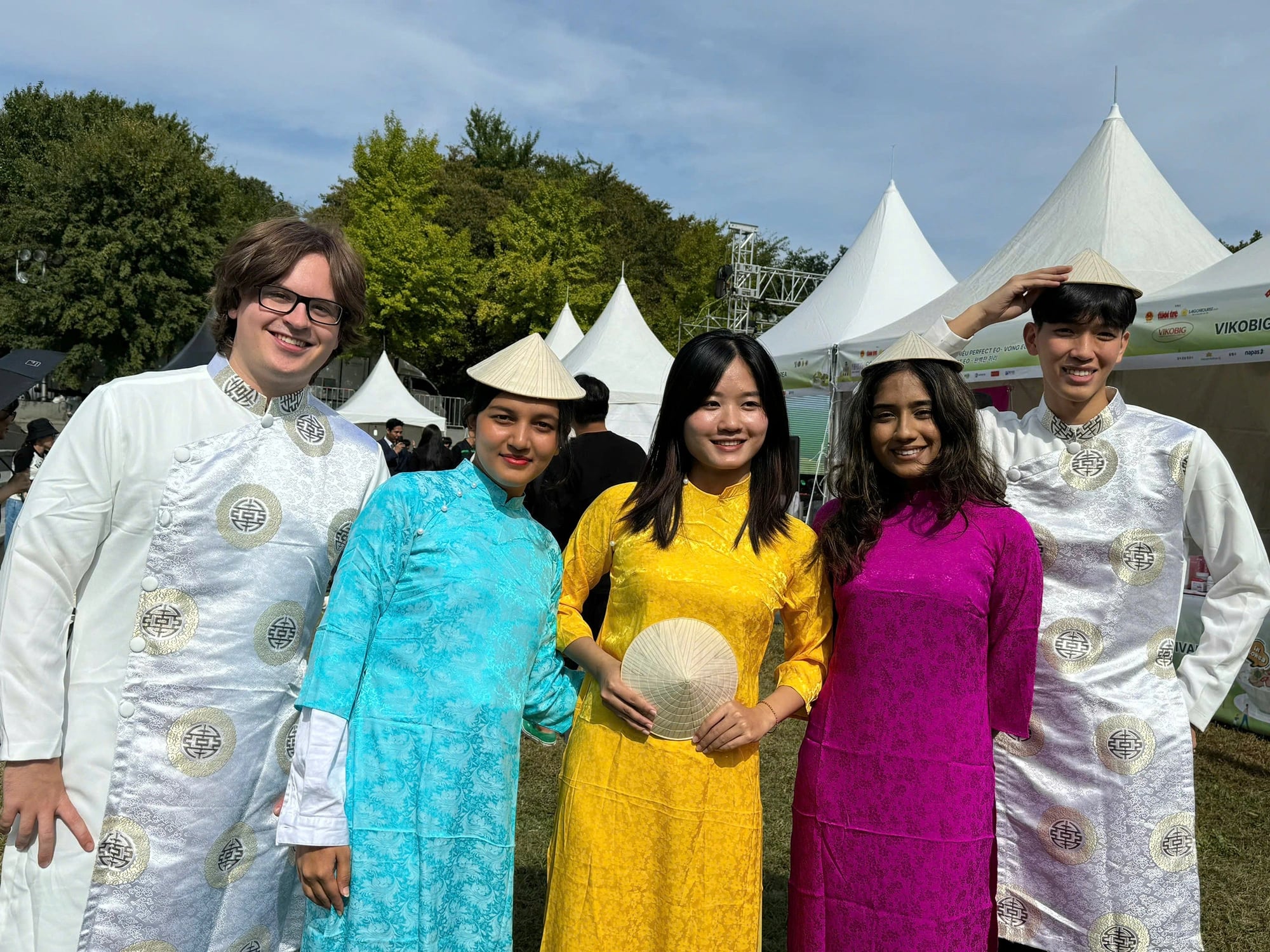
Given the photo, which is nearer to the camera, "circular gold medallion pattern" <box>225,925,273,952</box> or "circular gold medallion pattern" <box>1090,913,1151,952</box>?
"circular gold medallion pattern" <box>225,925,273,952</box>

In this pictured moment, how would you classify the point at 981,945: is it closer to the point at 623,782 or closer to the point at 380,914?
the point at 623,782

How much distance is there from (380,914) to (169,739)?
0.48m

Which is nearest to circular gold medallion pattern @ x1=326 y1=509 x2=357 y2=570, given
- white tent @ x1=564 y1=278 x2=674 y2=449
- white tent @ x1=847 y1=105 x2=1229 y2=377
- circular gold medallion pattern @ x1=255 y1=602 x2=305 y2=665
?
circular gold medallion pattern @ x1=255 y1=602 x2=305 y2=665

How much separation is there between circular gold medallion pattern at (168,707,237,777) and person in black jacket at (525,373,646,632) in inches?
126

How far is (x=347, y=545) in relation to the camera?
5.40 feet

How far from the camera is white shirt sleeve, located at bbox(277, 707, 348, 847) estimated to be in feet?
4.87

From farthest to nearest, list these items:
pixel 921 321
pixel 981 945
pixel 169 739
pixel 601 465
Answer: pixel 921 321
pixel 601 465
pixel 981 945
pixel 169 739

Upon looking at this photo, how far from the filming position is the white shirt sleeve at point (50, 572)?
147 cm

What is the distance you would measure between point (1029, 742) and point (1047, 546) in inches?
18.1

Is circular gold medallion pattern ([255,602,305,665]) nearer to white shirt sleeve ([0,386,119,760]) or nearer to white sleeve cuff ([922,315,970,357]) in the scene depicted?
white shirt sleeve ([0,386,119,760])

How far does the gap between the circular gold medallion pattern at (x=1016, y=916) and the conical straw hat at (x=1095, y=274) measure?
143 centimetres

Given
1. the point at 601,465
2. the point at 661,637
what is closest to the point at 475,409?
the point at 661,637

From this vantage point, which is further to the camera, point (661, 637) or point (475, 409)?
point (475, 409)

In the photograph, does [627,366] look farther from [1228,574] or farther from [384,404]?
[1228,574]
